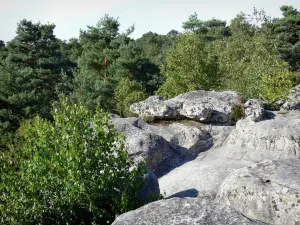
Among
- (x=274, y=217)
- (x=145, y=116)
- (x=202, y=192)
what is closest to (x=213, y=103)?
(x=145, y=116)

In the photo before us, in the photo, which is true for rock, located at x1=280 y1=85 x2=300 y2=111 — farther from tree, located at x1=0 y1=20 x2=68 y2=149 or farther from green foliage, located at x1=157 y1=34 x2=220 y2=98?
tree, located at x1=0 y1=20 x2=68 y2=149

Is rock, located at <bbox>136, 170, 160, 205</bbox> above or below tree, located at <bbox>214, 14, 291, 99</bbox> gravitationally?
below

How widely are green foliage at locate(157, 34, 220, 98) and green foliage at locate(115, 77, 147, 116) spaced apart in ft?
9.19

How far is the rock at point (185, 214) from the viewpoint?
28.3 feet

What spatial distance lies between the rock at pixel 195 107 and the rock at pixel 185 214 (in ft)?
57.2

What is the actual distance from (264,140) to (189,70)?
19353mm

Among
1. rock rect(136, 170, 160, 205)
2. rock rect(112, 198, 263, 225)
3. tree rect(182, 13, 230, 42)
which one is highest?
tree rect(182, 13, 230, 42)

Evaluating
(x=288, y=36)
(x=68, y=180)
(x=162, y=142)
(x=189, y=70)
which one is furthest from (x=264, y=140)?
(x=288, y=36)

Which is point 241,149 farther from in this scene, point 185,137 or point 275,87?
point 275,87

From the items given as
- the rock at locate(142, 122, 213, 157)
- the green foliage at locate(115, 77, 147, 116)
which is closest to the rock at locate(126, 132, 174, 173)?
the rock at locate(142, 122, 213, 157)

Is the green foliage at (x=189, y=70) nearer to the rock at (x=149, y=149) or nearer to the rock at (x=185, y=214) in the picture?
the rock at (x=149, y=149)

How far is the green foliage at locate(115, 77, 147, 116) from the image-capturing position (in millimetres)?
43750

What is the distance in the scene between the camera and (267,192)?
13820 millimetres

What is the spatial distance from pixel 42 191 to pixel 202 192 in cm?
923
